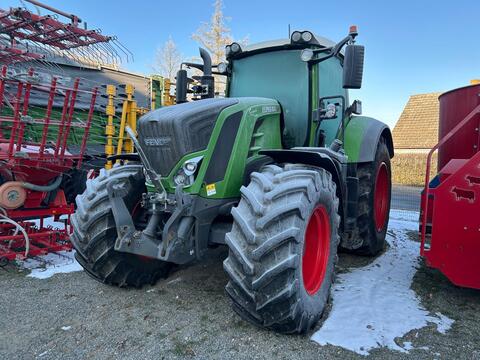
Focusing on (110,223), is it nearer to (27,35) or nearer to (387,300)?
(387,300)

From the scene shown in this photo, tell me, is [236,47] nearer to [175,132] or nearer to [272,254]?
[175,132]

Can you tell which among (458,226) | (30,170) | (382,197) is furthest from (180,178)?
(382,197)

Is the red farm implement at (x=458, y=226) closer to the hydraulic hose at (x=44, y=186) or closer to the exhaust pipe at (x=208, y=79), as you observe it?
the exhaust pipe at (x=208, y=79)

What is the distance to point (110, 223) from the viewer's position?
10.8 ft

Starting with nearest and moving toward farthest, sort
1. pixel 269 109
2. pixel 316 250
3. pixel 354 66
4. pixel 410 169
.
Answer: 1. pixel 316 250
2. pixel 354 66
3. pixel 269 109
4. pixel 410 169

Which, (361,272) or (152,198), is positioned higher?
(152,198)

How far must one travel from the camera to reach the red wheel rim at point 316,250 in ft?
10.2

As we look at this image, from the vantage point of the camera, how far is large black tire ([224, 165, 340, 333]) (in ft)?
8.13

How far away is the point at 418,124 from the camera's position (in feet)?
71.7

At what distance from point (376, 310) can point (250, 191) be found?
1539 mm

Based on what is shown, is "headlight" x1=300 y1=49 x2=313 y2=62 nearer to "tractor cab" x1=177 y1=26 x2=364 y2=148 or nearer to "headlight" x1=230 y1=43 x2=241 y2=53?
"tractor cab" x1=177 y1=26 x2=364 y2=148

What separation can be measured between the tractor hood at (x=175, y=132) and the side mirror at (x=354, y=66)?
112 cm

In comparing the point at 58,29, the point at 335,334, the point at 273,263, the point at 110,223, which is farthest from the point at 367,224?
the point at 58,29

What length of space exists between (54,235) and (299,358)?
373 centimetres
